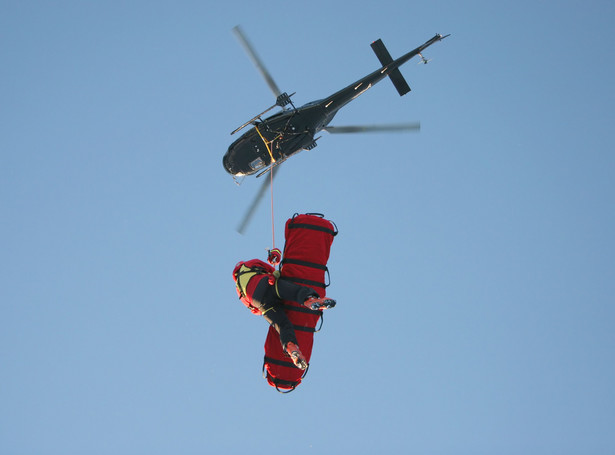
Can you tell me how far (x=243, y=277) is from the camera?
10.6 m

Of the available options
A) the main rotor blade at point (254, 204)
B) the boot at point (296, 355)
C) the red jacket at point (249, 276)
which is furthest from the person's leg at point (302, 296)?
the main rotor blade at point (254, 204)

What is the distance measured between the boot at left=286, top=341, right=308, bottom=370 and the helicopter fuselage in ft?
20.9

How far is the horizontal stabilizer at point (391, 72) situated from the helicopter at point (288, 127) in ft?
0.99

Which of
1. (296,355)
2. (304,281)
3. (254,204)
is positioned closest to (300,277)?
(304,281)

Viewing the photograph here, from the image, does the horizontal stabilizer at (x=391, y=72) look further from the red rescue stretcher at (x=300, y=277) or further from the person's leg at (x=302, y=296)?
the person's leg at (x=302, y=296)


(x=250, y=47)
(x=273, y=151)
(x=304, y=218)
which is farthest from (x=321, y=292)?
(x=250, y=47)

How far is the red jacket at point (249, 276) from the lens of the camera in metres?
10.4

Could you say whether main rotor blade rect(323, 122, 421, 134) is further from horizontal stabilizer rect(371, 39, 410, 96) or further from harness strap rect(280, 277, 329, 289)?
harness strap rect(280, 277, 329, 289)

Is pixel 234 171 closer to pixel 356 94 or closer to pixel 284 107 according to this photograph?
pixel 284 107

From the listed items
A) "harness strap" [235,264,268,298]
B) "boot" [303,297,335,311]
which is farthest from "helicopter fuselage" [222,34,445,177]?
"boot" [303,297,335,311]

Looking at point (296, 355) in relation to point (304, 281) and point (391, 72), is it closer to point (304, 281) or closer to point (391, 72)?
point (304, 281)

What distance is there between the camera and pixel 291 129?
14.6 m

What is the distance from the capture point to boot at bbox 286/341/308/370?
375 inches

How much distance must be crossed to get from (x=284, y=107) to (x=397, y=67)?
329cm
